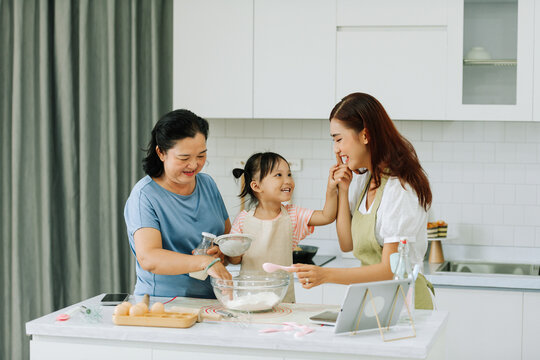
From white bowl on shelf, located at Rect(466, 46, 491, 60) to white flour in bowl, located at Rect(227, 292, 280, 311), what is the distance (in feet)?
6.56

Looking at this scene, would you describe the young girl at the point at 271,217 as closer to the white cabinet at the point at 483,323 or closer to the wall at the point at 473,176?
the white cabinet at the point at 483,323

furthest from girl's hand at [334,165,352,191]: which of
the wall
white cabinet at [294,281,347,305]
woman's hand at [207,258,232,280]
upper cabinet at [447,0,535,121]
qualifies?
the wall

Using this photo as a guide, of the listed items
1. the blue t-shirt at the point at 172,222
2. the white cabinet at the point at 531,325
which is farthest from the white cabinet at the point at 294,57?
the white cabinet at the point at 531,325

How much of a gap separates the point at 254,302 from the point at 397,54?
1.91 metres

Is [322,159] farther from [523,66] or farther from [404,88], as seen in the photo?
[523,66]

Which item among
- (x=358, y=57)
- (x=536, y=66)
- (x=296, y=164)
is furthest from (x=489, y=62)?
(x=296, y=164)

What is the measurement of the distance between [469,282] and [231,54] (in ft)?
5.72

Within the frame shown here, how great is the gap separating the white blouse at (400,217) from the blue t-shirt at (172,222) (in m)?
0.66

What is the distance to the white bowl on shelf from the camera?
349 cm

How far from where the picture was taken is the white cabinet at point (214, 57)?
3.66 m

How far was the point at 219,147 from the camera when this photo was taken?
4.15 metres

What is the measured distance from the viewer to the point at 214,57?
3.69 m

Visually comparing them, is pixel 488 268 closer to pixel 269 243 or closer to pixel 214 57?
Result: pixel 269 243

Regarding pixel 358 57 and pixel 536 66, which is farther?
pixel 358 57
